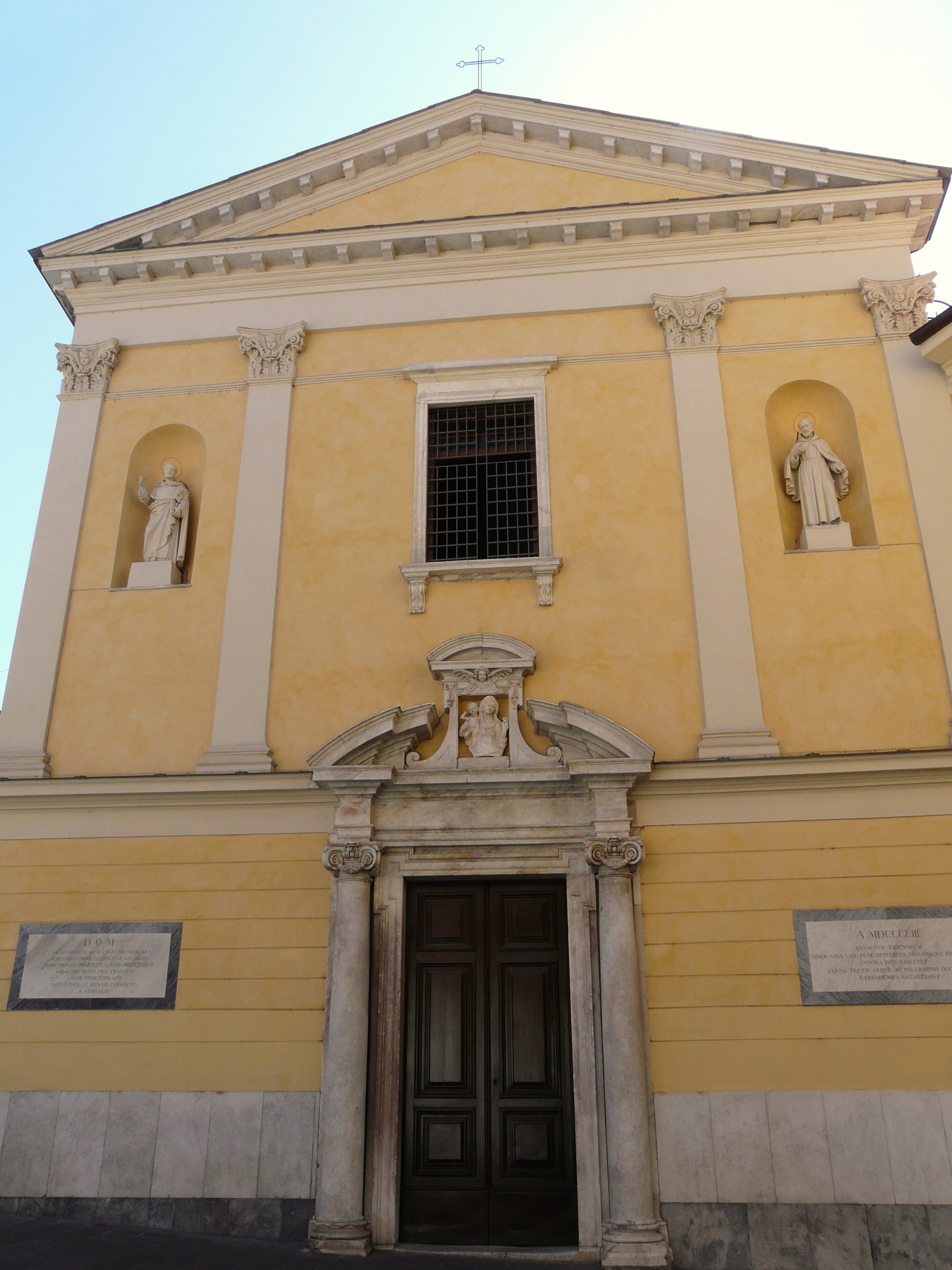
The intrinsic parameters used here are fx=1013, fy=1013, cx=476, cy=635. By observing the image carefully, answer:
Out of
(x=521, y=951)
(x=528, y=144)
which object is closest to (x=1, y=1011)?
(x=521, y=951)

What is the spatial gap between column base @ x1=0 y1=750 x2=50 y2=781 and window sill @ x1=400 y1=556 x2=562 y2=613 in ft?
12.2

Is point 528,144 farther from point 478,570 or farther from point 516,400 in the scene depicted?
point 478,570

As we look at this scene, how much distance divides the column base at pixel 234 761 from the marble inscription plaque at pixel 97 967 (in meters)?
1.36

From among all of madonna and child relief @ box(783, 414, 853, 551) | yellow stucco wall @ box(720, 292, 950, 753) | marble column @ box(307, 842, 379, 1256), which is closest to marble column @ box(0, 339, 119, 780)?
marble column @ box(307, 842, 379, 1256)

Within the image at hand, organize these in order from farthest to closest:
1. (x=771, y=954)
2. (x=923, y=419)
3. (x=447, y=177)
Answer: (x=447, y=177), (x=923, y=419), (x=771, y=954)

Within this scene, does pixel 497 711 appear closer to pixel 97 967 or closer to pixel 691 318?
pixel 97 967

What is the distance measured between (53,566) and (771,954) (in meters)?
7.77

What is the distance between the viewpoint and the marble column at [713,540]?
29.1 feet

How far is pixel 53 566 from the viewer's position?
1034 cm

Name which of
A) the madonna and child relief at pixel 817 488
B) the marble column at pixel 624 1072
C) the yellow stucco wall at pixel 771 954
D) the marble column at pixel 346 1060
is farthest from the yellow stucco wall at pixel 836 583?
the marble column at pixel 346 1060

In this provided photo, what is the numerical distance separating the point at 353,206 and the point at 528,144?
6.86 feet

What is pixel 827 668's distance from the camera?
355 inches

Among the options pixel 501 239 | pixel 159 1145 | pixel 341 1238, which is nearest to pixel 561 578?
pixel 501 239

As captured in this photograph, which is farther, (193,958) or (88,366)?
(88,366)
